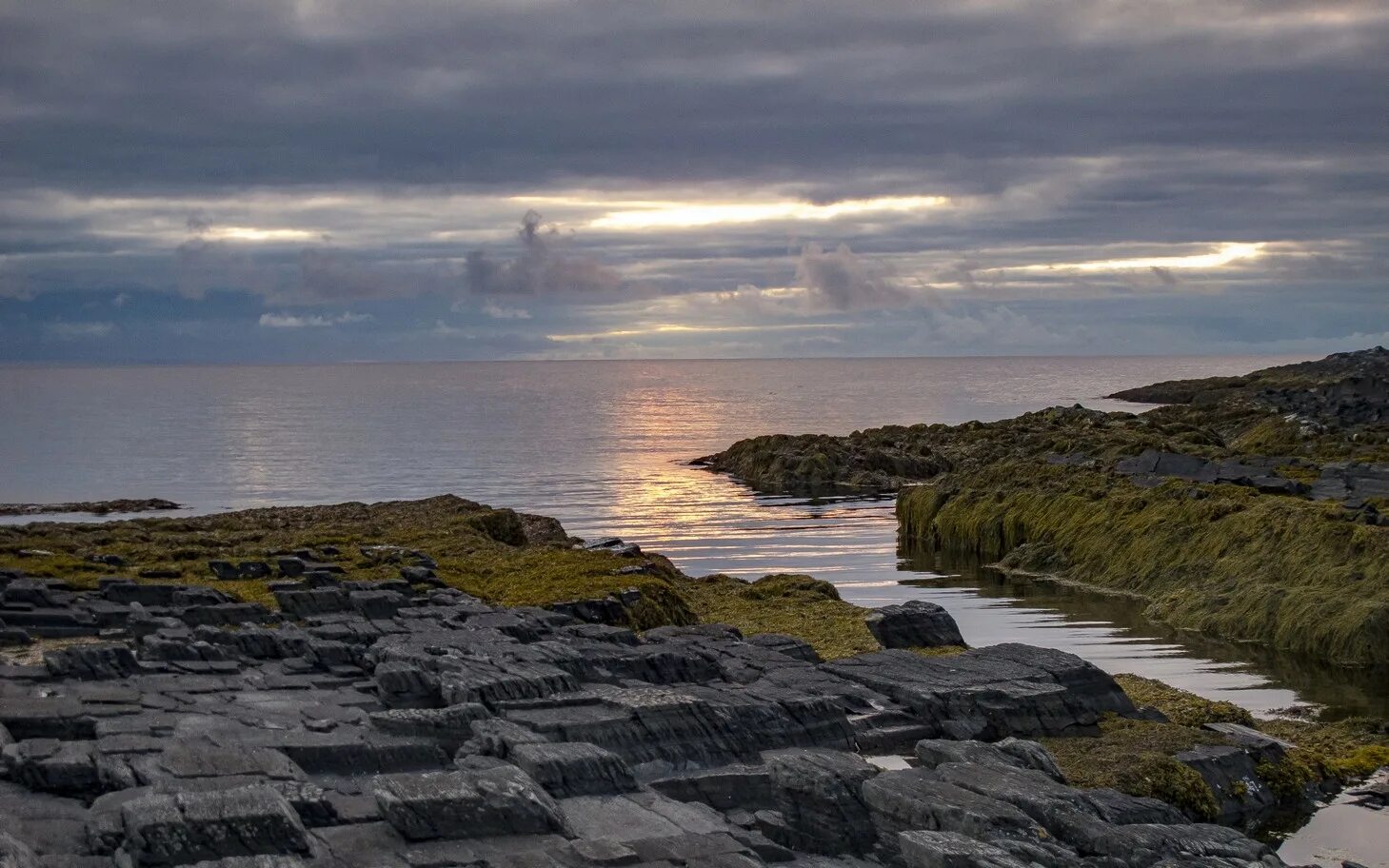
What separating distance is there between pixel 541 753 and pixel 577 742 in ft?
3.11

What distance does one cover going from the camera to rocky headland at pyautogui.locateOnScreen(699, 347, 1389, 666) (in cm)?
3738

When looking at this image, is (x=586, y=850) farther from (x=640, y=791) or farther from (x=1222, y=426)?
(x=1222, y=426)

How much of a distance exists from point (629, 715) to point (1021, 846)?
6.59m

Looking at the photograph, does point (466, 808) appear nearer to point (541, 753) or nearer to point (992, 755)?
point (541, 753)

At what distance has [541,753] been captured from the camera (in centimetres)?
1730

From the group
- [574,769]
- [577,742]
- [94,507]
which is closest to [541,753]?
[574,769]

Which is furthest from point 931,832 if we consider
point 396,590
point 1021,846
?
point 396,590

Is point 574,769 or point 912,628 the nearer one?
point 574,769

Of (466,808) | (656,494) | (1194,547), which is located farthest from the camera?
(656,494)

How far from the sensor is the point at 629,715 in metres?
19.5

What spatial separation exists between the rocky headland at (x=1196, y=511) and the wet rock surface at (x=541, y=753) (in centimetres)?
1507

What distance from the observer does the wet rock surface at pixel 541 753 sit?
14.6 meters

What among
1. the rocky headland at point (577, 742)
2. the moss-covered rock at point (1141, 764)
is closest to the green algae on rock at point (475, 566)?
the rocky headland at point (577, 742)

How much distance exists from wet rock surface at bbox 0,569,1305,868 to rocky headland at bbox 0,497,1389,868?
5 cm
